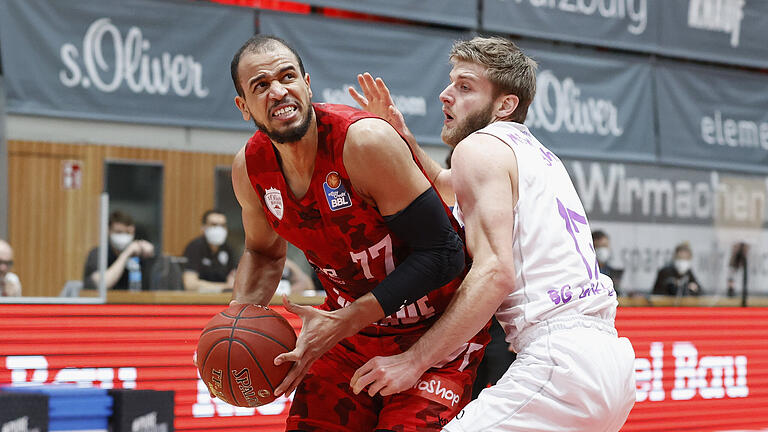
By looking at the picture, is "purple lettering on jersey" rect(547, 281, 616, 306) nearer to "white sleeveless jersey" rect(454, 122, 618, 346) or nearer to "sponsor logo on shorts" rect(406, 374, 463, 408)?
"white sleeveless jersey" rect(454, 122, 618, 346)

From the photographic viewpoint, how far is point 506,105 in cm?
314

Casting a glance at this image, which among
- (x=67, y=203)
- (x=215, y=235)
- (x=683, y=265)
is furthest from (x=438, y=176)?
(x=683, y=265)

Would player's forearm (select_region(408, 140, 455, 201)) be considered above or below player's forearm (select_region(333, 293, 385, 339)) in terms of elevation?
above

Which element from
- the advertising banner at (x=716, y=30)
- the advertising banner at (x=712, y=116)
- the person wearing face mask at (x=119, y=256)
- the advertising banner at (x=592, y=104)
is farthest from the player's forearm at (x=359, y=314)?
the advertising banner at (x=716, y=30)

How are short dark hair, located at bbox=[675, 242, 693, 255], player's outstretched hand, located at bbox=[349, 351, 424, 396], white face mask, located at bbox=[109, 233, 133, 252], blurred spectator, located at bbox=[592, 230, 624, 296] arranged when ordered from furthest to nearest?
short dark hair, located at bbox=[675, 242, 693, 255]
blurred spectator, located at bbox=[592, 230, 624, 296]
white face mask, located at bbox=[109, 233, 133, 252]
player's outstretched hand, located at bbox=[349, 351, 424, 396]

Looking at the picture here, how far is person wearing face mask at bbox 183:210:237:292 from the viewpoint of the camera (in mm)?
7364

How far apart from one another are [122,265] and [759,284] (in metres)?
7.73

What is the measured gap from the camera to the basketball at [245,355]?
2723 mm

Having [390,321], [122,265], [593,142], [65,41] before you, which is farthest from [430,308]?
[593,142]

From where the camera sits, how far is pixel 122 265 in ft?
20.7

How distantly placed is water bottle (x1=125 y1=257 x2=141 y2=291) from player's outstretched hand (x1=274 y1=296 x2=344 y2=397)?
148 inches

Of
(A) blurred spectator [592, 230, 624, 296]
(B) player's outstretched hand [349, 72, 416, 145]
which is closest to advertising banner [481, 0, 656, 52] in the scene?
(A) blurred spectator [592, 230, 624, 296]

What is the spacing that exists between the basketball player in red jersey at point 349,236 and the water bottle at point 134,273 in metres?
3.44

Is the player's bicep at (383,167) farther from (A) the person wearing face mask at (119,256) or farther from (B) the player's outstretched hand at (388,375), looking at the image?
(A) the person wearing face mask at (119,256)
